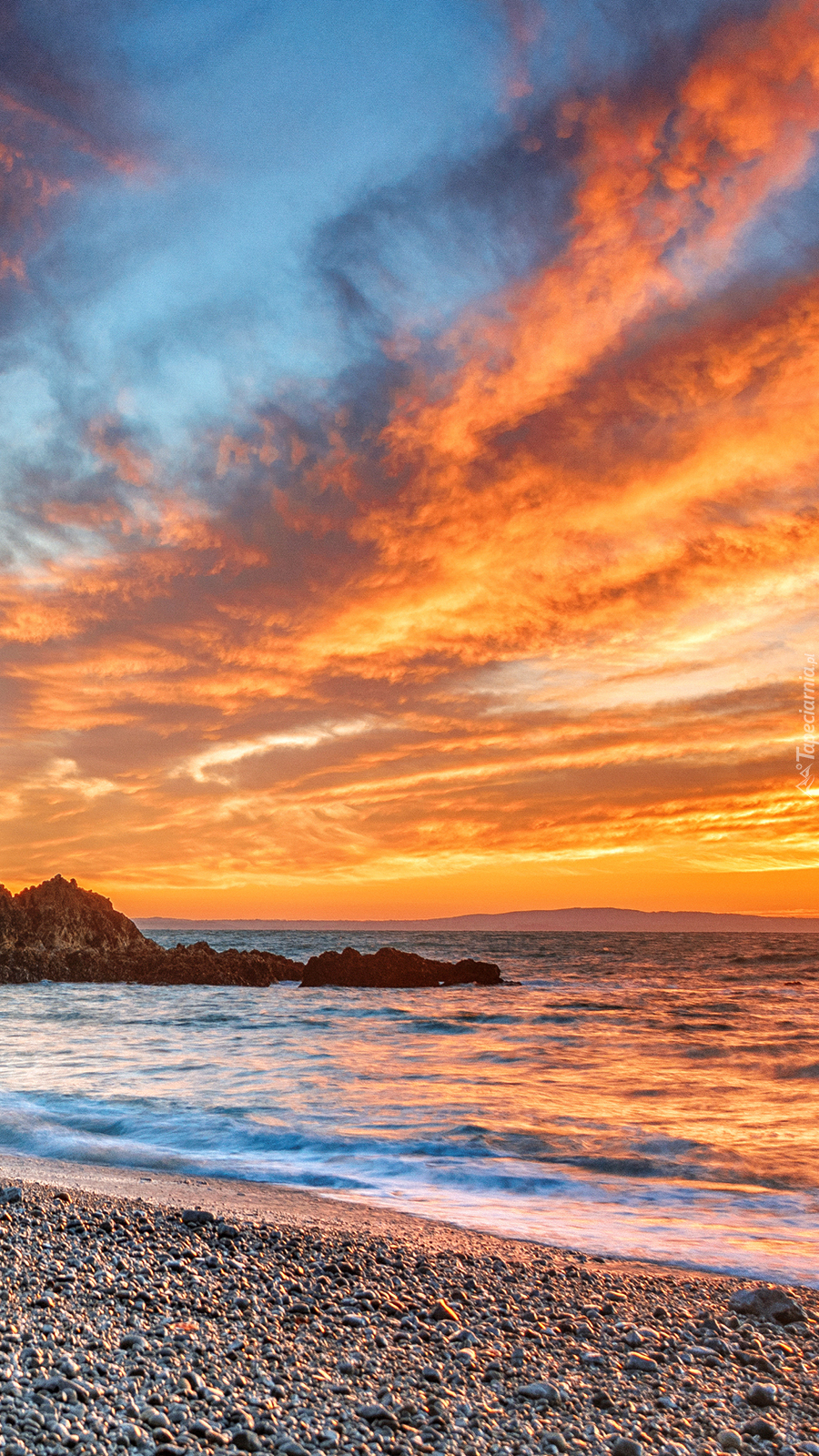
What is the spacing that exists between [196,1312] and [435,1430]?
1.70m

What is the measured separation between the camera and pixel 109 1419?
360cm

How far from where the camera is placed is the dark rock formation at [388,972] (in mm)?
37781

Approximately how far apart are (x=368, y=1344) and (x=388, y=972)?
115 ft

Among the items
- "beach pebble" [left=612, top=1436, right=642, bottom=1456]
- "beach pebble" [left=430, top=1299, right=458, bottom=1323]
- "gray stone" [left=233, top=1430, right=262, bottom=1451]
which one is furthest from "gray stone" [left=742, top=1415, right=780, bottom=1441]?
"gray stone" [left=233, top=1430, right=262, bottom=1451]

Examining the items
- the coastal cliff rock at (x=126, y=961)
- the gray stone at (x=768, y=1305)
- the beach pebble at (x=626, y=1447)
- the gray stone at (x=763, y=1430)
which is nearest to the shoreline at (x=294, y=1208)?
the gray stone at (x=768, y=1305)

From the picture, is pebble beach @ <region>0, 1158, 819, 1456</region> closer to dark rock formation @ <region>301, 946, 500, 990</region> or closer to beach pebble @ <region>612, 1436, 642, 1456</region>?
beach pebble @ <region>612, 1436, 642, 1456</region>

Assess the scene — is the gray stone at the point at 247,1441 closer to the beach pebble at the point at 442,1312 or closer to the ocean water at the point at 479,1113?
the beach pebble at the point at 442,1312

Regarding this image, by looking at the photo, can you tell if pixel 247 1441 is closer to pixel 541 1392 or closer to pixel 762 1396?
pixel 541 1392

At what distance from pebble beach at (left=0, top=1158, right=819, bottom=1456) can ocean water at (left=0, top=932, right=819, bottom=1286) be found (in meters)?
1.40

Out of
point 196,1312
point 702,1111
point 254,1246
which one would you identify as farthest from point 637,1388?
point 702,1111

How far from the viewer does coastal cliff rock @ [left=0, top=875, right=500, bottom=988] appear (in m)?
37.7

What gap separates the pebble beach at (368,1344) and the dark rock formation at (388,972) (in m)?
31.6

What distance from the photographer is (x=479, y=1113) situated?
41.0 feet

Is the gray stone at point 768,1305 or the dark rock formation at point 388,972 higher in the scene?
the gray stone at point 768,1305
